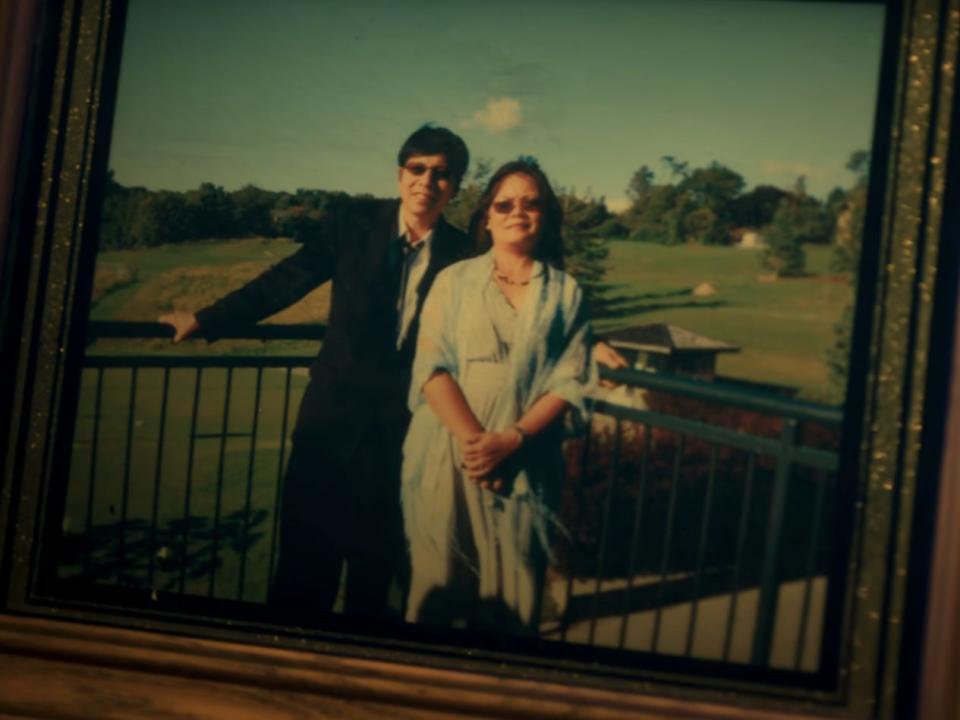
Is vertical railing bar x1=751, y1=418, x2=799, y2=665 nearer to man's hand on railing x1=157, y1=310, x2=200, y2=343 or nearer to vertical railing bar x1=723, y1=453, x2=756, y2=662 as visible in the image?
vertical railing bar x1=723, y1=453, x2=756, y2=662

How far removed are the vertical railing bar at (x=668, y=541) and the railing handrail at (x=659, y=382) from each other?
7cm

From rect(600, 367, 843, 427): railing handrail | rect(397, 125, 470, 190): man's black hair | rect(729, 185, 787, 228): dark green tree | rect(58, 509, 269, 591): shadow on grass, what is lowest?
rect(58, 509, 269, 591): shadow on grass

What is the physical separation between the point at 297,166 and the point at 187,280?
206 mm

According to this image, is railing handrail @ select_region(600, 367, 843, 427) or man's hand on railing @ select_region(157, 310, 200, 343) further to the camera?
man's hand on railing @ select_region(157, 310, 200, 343)

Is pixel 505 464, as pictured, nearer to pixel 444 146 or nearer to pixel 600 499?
pixel 600 499

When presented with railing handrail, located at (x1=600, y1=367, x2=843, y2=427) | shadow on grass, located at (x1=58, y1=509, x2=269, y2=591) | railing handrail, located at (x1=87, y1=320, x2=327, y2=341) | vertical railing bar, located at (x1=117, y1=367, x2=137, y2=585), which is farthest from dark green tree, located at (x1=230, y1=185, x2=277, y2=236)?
railing handrail, located at (x1=600, y1=367, x2=843, y2=427)

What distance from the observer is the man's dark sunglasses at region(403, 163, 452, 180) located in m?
1.14

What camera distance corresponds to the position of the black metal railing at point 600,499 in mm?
1083

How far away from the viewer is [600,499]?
44.1 inches

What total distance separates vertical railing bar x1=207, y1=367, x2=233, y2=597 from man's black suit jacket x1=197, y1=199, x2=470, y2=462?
9 centimetres

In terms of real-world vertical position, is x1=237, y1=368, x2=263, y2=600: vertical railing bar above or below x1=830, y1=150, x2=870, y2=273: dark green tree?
below

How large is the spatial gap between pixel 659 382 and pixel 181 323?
0.62m

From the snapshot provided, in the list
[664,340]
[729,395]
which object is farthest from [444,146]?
[729,395]

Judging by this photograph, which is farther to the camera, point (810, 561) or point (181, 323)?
point (181, 323)
